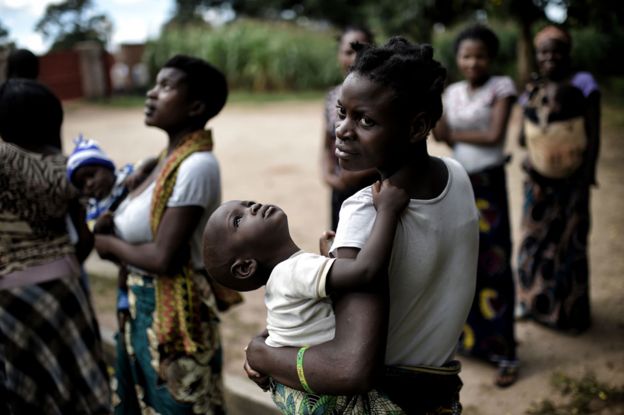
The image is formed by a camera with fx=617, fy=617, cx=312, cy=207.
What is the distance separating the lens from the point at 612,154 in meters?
8.97

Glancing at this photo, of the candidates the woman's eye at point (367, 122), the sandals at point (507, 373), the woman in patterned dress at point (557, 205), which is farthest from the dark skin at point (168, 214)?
the woman in patterned dress at point (557, 205)

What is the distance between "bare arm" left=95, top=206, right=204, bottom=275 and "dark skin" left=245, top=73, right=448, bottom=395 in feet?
3.39

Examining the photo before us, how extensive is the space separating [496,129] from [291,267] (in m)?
2.51

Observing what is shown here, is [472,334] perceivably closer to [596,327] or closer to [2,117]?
[596,327]

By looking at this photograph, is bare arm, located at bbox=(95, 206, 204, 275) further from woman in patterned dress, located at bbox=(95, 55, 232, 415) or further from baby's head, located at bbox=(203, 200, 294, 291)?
baby's head, located at bbox=(203, 200, 294, 291)

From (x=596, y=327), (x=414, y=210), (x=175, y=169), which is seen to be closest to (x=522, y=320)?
(x=596, y=327)

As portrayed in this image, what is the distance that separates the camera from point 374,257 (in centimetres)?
137

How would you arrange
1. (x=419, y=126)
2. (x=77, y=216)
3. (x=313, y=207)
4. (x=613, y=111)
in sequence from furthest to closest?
(x=613, y=111)
(x=313, y=207)
(x=77, y=216)
(x=419, y=126)

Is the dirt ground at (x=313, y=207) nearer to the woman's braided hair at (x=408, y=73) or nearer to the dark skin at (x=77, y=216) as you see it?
the dark skin at (x=77, y=216)

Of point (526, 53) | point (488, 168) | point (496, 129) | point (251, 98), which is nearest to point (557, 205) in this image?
point (488, 168)

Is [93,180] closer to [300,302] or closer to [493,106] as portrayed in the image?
[300,302]

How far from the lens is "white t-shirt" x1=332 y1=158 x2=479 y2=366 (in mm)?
1474

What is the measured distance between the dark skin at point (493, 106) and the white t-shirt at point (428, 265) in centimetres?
206

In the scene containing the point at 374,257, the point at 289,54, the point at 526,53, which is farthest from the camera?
the point at 289,54
